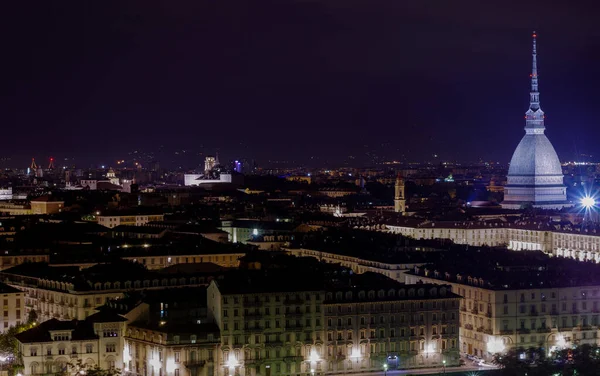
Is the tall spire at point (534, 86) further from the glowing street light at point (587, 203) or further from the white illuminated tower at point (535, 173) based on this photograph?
the glowing street light at point (587, 203)

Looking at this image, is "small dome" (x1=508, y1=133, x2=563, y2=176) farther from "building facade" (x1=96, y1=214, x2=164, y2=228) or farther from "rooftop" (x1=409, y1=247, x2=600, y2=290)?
"rooftop" (x1=409, y1=247, x2=600, y2=290)

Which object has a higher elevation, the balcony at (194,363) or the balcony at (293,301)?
the balcony at (293,301)

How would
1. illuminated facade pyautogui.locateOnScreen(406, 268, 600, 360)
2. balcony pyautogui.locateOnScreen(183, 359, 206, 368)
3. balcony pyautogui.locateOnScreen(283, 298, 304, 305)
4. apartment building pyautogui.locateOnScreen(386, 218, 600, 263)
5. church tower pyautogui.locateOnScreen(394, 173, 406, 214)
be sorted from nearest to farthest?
balcony pyautogui.locateOnScreen(183, 359, 206, 368), balcony pyautogui.locateOnScreen(283, 298, 304, 305), illuminated facade pyautogui.locateOnScreen(406, 268, 600, 360), apartment building pyautogui.locateOnScreen(386, 218, 600, 263), church tower pyautogui.locateOnScreen(394, 173, 406, 214)

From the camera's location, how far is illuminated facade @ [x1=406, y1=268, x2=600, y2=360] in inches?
2648

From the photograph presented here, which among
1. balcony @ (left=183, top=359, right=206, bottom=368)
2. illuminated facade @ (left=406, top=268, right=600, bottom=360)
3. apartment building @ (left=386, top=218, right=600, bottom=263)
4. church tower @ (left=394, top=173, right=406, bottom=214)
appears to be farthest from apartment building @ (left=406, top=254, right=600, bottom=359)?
church tower @ (left=394, top=173, right=406, bottom=214)

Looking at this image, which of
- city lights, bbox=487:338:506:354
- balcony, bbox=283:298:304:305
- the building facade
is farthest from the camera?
the building facade

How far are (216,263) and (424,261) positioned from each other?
40.3ft

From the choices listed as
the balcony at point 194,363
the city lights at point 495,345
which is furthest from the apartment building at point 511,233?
the balcony at point 194,363

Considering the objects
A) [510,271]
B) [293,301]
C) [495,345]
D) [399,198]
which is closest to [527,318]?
[495,345]

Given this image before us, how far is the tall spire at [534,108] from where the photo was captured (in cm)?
16312

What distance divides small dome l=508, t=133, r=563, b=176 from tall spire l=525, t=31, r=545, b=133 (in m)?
1.16

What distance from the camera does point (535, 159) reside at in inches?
6339

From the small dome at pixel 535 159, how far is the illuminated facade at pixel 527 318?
92401 mm

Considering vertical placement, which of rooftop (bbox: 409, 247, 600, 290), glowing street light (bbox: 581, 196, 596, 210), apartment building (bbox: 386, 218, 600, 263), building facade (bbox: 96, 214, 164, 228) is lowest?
rooftop (bbox: 409, 247, 600, 290)
